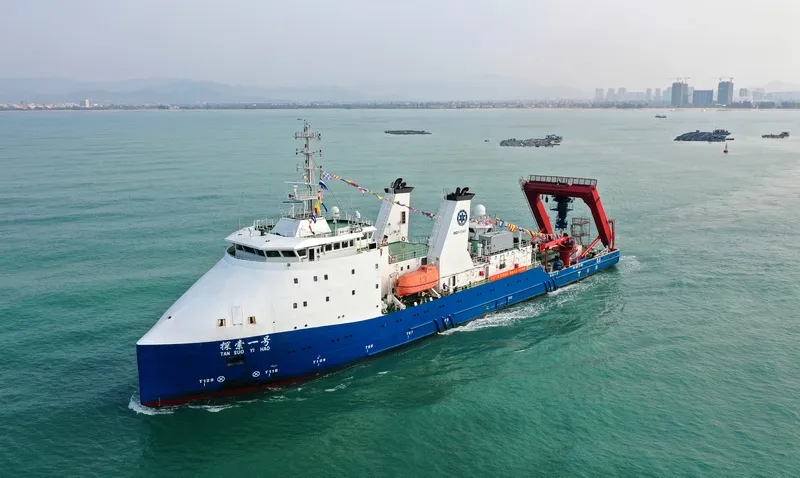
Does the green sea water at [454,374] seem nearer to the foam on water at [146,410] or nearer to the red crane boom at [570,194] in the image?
the foam on water at [146,410]

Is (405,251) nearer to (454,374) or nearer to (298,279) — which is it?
(454,374)

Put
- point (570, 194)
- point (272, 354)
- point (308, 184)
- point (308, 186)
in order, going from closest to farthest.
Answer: point (272, 354), point (308, 184), point (308, 186), point (570, 194)

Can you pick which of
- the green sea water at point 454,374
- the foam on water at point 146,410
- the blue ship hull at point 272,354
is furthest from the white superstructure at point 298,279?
the green sea water at point 454,374

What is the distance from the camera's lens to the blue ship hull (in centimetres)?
1856

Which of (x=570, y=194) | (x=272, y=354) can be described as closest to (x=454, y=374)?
(x=272, y=354)

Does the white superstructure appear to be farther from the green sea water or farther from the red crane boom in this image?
the red crane boom

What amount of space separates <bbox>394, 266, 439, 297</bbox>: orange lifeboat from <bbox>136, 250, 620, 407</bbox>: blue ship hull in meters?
0.70

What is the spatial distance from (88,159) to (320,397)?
7046cm

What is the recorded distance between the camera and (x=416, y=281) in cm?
2456

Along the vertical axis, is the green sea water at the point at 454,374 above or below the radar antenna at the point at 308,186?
below

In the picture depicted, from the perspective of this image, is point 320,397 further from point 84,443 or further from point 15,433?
point 15,433

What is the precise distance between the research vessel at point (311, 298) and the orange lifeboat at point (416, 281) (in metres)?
0.04

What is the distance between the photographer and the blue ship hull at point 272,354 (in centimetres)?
1856

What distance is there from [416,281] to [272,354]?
707 cm
